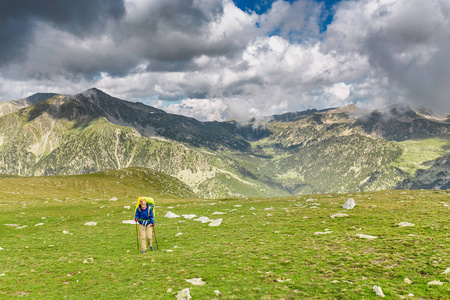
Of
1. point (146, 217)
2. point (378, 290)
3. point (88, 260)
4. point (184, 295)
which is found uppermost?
point (146, 217)

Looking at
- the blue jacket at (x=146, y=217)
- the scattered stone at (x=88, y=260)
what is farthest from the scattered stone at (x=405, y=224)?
the scattered stone at (x=88, y=260)

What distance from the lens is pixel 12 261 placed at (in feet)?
67.6

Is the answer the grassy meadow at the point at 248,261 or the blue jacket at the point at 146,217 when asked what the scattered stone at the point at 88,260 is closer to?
the grassy meadow at the point at 248,261

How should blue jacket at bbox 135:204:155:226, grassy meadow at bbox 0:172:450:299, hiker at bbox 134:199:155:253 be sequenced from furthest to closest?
blue jacket at bbox 135:204:155:226
hiker at bbox 134:199:155:253
grassy meadow at bbox 0:172:450:299

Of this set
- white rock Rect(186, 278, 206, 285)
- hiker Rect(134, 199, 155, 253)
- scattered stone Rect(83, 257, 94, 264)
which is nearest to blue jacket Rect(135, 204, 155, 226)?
hiker Rect(134, 199, 155, 253)

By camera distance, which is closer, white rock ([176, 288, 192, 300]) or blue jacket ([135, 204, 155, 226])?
white rock ([176, 288, 192, 300])

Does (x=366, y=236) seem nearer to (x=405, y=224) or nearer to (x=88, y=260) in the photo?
(x=405, y=224)

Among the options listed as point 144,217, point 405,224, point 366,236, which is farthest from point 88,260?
point 405,224

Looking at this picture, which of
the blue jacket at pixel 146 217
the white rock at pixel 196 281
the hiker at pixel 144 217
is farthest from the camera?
the blue jacket at pixel 146 217

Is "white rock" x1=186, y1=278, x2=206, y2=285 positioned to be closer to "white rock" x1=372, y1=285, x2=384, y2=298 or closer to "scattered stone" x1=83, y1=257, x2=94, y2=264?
"white rock" x1=372, y1=285, x2=384, y2=298

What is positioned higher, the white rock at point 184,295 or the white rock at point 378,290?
the white rock at point 378,290

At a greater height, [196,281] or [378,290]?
[378,290]

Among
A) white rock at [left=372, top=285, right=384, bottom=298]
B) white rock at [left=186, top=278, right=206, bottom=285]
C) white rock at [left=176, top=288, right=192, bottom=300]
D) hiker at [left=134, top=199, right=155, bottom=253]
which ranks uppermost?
hiker at [left=134, top=199, right=155, bottom=253]

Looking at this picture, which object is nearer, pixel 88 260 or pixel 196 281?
pixel 196 281
